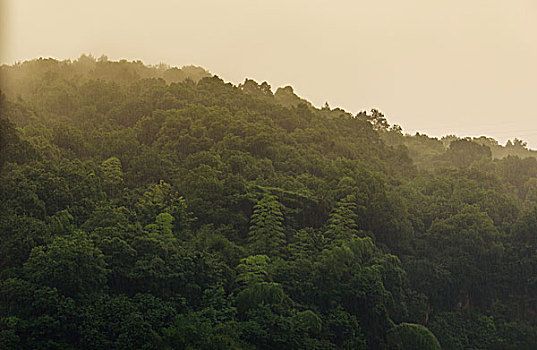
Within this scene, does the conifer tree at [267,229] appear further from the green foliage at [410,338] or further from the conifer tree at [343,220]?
the green foliage at [410,338]

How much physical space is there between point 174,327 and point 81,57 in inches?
1223

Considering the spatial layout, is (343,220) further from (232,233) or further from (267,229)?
(232,233)

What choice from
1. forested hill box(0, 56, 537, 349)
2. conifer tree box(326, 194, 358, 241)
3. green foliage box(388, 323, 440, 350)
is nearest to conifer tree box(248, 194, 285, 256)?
forested hill box(0, 56, 537, 349)

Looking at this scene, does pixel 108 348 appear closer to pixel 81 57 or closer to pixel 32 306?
pixel 32 306

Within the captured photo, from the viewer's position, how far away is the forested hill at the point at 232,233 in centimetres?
1424

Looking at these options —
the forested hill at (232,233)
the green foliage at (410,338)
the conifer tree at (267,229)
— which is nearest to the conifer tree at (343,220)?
the forested hill at (232,233)

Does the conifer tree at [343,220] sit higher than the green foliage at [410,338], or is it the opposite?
the conifer tree at [343,220]

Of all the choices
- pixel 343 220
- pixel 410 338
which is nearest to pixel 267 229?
pixel 343 220

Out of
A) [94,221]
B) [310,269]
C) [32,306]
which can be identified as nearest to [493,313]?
[310,269]

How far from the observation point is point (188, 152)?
23766mm

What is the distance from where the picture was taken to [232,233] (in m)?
19.5

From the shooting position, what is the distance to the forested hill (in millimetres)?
14242

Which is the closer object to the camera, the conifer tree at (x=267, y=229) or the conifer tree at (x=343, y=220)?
the conifer tree at (x=267, y=229)

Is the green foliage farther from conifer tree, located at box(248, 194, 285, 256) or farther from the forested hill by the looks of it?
conifer tree, located at box(248, 194, 285, 256)
